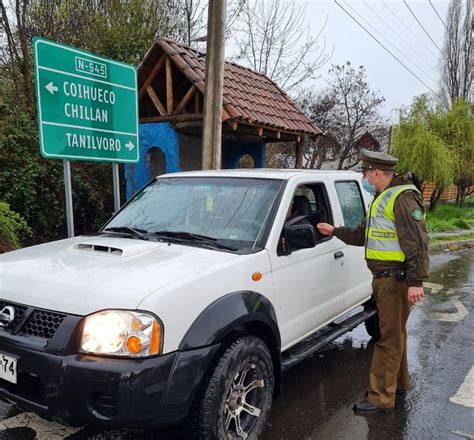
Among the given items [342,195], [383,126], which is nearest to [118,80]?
[342,195]

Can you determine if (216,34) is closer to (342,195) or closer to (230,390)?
(342,195)

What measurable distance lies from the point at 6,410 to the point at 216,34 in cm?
576

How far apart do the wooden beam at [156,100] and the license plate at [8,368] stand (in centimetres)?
803

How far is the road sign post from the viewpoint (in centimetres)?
471

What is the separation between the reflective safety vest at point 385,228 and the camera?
3.57m

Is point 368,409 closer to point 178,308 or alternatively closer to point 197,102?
point 178,308

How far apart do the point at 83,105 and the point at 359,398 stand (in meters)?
3.95

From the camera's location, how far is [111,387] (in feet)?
7.57

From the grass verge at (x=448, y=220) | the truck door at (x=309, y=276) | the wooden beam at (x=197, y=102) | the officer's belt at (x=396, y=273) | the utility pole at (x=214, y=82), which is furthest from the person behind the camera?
the grass verge at (x=448, y=220)

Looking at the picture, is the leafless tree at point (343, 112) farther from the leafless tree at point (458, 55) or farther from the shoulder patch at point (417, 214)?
the shoulder patch at point (417, 214)

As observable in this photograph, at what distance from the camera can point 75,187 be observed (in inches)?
383

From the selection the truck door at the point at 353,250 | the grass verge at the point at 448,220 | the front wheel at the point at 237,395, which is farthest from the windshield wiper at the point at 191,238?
the grass verge at the point at 448,220

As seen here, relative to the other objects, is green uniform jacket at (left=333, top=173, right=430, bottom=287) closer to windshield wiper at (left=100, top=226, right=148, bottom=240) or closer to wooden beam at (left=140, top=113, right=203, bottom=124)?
windshield wiper at (left=100, top=226, right=148, bottom=240)

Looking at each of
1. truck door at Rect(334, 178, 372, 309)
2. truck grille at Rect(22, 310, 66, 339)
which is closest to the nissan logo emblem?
truck grille at Rect(22, 310, 66, 339)
